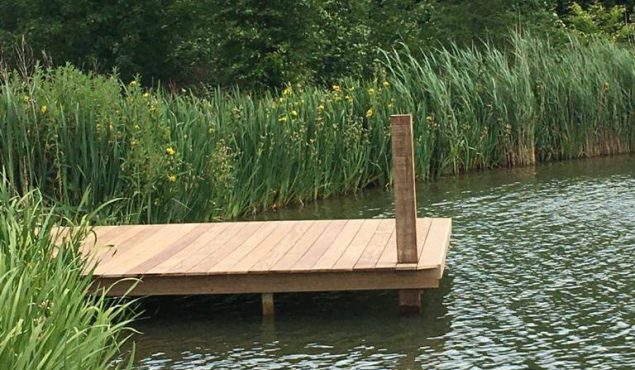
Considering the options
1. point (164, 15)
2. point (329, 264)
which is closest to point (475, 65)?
point (329, 264)

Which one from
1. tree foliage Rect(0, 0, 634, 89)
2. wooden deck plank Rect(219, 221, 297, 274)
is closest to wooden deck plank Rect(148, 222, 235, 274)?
wooden deck plank Rect(219, 221, 297, 274)

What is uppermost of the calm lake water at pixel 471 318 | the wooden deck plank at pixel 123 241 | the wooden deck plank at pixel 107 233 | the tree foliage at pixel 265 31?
the tree foliage at pixel 265 31

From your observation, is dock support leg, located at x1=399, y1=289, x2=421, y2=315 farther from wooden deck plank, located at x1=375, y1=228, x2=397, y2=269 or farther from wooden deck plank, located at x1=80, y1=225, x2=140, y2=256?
wooden deck plank, located at x1=80, y1=225, x2=140, y2=256

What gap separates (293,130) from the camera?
12.9m

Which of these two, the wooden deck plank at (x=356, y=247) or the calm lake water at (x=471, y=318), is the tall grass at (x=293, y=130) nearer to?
the calm lake water at (x=471, y=318)

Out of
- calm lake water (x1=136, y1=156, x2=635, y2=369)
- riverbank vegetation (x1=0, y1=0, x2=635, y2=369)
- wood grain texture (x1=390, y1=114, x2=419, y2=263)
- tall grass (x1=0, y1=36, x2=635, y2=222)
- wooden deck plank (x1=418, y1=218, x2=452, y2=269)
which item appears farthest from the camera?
tall grass (x1=0, y1=36, x2=635, y2=222)

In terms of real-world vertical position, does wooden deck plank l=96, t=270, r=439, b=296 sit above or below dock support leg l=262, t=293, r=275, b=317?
above

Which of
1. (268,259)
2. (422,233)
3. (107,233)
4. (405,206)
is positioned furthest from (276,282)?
(107,233)

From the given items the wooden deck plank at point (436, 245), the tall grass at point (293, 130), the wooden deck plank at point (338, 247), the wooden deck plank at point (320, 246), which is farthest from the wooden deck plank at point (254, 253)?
the tall grass at point (293, 130)

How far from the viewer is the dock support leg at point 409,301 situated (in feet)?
24.0

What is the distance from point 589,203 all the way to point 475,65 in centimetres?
462

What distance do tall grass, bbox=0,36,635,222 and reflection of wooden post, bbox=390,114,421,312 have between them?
2802mm

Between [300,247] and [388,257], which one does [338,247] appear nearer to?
[300,247]

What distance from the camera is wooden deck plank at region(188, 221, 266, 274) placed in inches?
293
